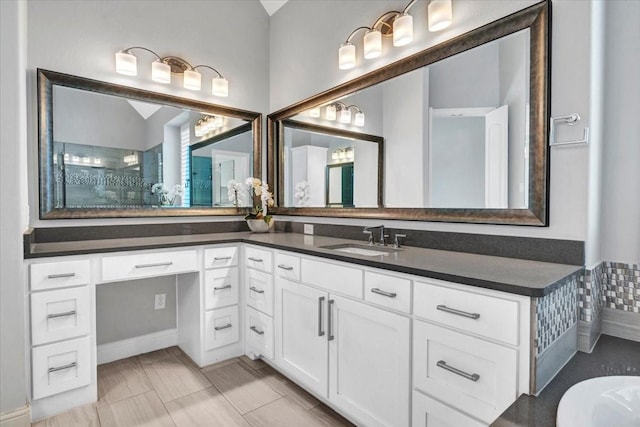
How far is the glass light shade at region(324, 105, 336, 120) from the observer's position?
2.66 metres

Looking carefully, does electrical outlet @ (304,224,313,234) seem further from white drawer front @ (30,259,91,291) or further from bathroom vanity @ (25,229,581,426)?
white drawer front @ (30,259,91,291)

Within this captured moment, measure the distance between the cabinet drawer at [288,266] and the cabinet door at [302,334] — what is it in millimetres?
39

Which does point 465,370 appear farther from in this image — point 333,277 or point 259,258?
point 259,258

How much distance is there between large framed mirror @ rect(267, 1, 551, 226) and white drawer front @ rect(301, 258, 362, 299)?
2.05ft

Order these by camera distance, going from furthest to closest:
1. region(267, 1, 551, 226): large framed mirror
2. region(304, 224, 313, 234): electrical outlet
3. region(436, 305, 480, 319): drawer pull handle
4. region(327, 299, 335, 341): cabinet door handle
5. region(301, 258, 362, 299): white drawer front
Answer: region(304, 224, 313, 234): electrical outlet < region(327, 299, 335, 341): cabinet door handle < region(301, 258, 362, 299): white drawer front < region(267, 1, 551, 226): large framed mirror < region(436, 305, 480, 319): drawer pull handle

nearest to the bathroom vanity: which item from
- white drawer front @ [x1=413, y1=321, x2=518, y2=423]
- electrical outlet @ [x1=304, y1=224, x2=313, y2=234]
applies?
white drawer front @ [x1=413, y1=321, x2=518, y2=423]

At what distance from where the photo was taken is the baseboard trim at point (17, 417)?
1.68 meters

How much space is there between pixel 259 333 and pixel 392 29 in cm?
219

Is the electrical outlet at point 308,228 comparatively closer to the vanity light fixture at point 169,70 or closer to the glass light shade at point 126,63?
the vanity light fixture at point 169,70

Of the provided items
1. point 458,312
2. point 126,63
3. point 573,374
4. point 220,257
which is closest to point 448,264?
point 458,312

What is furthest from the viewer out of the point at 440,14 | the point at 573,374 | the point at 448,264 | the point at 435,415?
the point at 440,14

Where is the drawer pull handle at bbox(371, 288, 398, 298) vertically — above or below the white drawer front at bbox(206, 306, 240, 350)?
above

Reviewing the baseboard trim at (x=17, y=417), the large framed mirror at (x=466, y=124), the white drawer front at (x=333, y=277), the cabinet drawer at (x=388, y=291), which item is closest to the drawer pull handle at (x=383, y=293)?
the cabinet drawer at (x=388, y=291)

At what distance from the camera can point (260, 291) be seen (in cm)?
237
